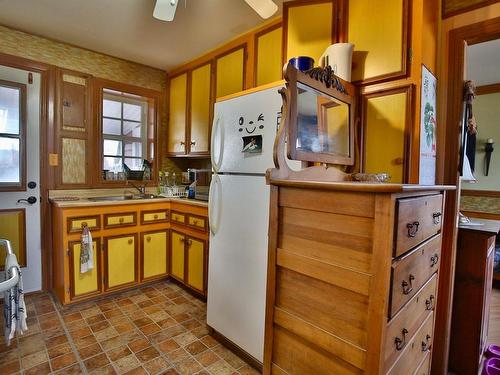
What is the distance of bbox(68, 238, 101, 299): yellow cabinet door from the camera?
2484mm

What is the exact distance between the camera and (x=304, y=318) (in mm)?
972

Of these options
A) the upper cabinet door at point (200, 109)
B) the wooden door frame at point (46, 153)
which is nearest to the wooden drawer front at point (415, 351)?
the upper cabinet door at point (200, 109)

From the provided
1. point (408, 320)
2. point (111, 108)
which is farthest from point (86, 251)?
point (408, 320)

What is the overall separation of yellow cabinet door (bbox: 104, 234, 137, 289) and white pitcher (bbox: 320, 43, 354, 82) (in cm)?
242

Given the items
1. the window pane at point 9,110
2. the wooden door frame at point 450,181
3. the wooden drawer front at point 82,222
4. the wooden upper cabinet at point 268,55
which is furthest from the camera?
the window pane at point 9,110

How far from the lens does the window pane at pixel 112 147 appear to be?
128 inches

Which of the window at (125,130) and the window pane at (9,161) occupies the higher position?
the window at (125,130)

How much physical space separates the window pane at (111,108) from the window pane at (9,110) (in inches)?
30.6

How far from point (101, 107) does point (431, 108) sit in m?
3.12

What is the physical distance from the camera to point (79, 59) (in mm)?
2955

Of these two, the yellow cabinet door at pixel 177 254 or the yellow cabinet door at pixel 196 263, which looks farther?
the yellow cabinet door at pixel 177 254

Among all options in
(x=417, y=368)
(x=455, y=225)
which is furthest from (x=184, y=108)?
(x=417, y=368)

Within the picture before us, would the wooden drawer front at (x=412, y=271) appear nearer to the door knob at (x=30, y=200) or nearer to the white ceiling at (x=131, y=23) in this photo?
the white ceiling at (x=131, y=23)

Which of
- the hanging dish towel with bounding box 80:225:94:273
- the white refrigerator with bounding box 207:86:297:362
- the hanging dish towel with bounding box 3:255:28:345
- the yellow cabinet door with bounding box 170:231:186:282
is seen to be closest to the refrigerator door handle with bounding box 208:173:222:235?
the white refrigerator with bounding box 207:86:297:362
